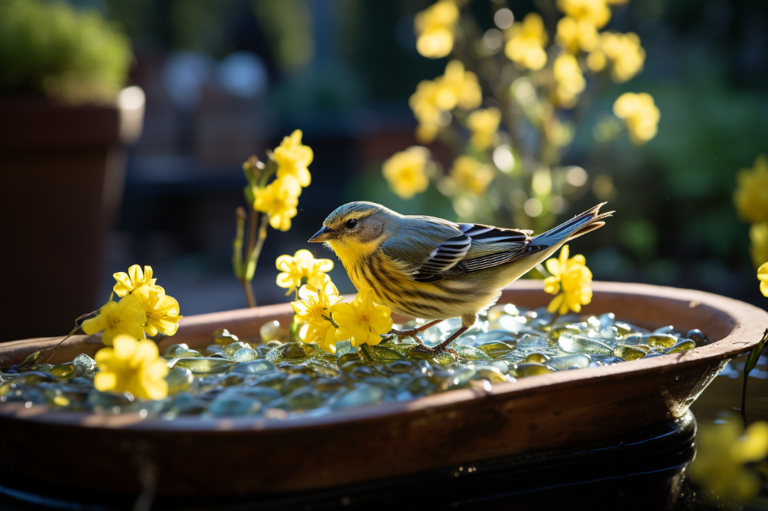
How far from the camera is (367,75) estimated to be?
41.2 ft

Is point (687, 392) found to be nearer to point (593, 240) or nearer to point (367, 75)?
point (593, 240)

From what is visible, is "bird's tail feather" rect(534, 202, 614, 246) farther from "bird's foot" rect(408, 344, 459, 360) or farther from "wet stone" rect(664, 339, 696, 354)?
"bird's foot" rect(408, 344, 459, 360)

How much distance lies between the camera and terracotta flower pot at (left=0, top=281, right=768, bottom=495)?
1.09m

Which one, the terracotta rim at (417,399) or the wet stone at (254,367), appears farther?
the wet stone at (254,367)

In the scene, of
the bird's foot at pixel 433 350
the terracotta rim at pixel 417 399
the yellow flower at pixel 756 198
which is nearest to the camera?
the terracotta rim at pixel 417 399

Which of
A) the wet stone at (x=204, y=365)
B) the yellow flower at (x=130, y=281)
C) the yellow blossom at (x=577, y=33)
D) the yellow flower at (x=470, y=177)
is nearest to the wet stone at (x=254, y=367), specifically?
the wet stone at (x=204, y=365)

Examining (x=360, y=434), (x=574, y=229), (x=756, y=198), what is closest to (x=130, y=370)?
(x=360, y=434)

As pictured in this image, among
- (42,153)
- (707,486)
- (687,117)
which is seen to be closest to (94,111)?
(42,153)

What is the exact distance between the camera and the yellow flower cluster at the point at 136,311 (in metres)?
1.45

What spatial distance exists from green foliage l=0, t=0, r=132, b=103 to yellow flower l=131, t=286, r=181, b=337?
8.34 feet

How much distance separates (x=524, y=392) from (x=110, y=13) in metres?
15.7

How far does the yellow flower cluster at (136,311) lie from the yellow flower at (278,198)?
407 mm

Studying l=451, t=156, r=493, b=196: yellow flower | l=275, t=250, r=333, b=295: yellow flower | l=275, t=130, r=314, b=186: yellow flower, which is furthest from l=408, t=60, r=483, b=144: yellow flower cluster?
l=275, t=250, r=333, b=295: yellow flower

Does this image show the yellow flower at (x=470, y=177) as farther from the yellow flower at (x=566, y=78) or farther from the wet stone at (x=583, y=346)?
the wet stone at (x=583, y=346)
